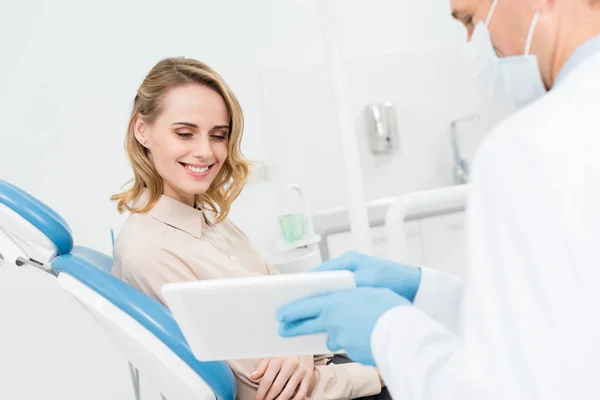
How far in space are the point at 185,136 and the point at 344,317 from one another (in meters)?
0.86

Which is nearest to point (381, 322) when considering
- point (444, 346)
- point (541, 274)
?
point (444, 346)

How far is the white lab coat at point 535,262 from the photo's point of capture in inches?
20.9

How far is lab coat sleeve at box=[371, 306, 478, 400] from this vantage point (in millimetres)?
589

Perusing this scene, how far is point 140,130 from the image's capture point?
151 cm

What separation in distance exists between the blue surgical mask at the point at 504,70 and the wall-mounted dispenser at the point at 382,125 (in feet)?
5.16

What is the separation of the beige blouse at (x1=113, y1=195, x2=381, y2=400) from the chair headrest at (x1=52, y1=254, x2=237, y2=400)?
0.16m

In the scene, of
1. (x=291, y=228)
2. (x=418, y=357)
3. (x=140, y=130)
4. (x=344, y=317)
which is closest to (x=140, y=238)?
(x=140, y=130)

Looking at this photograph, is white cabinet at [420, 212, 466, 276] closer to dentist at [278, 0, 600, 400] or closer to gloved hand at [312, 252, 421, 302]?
gloved hand at [312, 252, 421, 302]

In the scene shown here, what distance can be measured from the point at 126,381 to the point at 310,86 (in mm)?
1515

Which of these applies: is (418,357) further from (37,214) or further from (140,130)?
(140,130)

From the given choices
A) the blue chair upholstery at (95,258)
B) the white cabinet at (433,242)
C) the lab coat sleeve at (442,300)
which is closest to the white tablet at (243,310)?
the lab coat sleeve at (442,300)

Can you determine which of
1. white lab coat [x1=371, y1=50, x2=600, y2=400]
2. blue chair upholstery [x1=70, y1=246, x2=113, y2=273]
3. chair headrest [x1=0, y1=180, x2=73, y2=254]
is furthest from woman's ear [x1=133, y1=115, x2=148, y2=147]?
white lab coat [x1=371, y1=50, x2=600, y2=400]

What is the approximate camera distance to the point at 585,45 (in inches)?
28.4

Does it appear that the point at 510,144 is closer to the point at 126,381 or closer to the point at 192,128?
the point at 192,128
